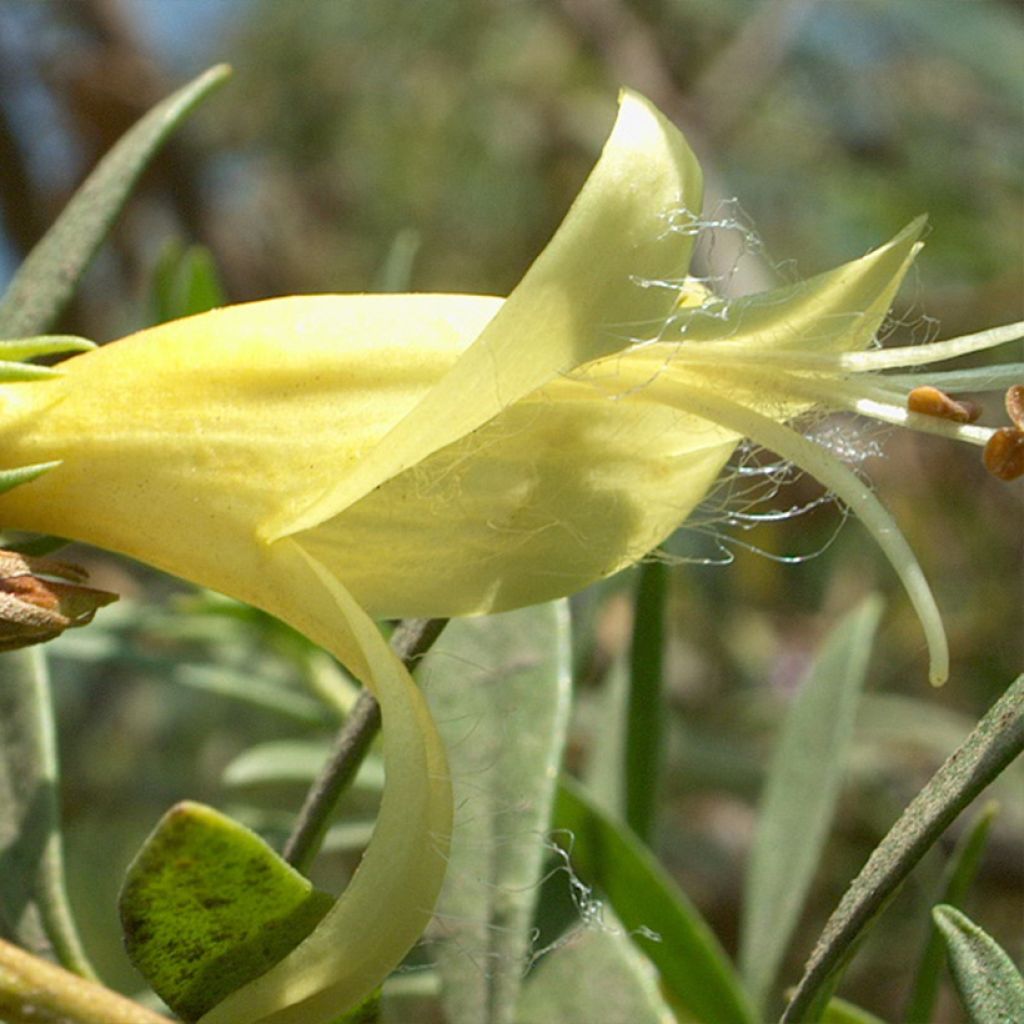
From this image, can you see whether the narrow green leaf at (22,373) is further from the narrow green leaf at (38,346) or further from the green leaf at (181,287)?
the green leaf at (181,287)

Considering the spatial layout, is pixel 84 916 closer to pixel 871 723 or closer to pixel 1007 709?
pixel 871 723

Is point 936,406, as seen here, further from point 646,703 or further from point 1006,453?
point 646,703

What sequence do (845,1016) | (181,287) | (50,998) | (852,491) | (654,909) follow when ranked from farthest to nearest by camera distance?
(181,287) → (654,909) → (845,1016) → (852,491) → (50,998)

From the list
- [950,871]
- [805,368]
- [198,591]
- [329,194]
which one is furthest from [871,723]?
[329,194]

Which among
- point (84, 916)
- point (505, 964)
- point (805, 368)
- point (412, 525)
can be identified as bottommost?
point (84, 916)

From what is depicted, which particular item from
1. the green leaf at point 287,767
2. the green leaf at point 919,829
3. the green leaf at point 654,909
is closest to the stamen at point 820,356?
the green leaf at point 919,829

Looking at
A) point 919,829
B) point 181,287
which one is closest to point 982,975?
point 919,829
